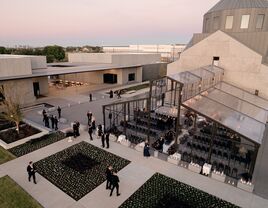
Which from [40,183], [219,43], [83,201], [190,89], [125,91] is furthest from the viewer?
[125,91]

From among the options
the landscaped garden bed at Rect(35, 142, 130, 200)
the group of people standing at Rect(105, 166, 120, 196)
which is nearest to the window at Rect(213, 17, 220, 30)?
the landscaped garden bed at Rect(35, 142, 130, 200)

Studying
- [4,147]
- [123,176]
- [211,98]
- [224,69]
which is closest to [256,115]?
[211,98]

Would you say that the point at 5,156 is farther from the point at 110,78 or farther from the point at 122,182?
the point at 110,78

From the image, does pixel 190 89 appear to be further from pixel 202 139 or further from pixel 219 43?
pixel 219 43

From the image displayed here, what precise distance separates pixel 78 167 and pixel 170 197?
20.7ft

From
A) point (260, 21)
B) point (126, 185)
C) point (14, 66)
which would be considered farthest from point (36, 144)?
point (260, 21)

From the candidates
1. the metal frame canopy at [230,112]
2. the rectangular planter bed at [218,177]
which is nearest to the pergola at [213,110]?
the metal frame canopy at [230,112]

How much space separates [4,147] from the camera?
1538 centimetres

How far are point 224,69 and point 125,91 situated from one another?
1765 centimetres

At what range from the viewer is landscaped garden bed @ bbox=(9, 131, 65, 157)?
14.9 m

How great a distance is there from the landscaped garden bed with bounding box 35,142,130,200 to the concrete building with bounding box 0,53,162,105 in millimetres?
13010

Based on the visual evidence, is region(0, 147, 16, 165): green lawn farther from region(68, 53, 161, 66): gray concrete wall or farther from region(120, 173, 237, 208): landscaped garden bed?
region(68, 53, 161, 66): gray concrete wall

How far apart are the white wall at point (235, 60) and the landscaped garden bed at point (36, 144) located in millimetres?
20614

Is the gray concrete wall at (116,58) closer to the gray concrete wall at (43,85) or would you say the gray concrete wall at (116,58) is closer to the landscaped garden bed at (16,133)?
the gray concrete wall at (43,85)
